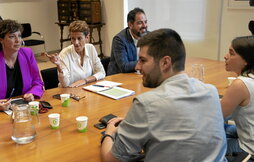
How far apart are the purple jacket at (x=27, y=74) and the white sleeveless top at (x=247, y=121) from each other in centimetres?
140

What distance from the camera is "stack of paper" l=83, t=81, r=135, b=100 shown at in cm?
222

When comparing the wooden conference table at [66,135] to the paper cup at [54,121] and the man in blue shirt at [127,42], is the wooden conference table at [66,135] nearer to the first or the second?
the paper cup at [54,121]

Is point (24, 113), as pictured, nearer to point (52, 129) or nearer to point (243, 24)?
point (52, 129)

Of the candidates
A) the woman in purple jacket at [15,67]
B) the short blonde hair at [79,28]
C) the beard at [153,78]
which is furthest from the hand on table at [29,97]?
the beard at [153,78]

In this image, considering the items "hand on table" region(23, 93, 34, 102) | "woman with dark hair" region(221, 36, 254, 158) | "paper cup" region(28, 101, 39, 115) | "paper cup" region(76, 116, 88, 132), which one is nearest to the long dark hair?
"woman with dark hair" region(221, 36, 254, 158)

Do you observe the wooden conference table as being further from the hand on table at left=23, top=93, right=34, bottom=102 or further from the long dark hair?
the long dark hair

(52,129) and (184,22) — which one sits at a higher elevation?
(184,22)

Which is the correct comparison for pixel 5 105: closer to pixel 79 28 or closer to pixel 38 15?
pixel 79 28

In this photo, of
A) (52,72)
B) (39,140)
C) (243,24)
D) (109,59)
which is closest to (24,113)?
(39,140)

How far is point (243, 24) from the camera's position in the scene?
433cm

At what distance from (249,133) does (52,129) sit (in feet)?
3.70

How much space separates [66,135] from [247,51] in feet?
3.86

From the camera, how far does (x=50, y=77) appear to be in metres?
2.65

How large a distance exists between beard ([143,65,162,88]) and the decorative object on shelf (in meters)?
5.12
